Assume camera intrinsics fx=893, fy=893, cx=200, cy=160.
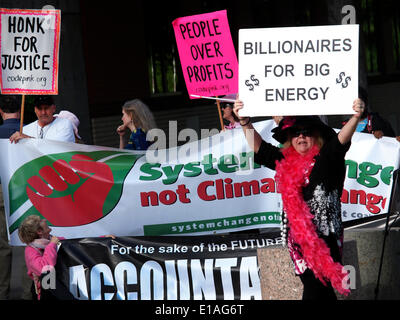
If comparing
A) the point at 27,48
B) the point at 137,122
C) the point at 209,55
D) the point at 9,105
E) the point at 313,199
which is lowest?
the point at 313,199

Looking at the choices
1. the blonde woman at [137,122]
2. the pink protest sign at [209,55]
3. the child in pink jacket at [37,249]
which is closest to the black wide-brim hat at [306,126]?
the child in pink jacket at [37,249]

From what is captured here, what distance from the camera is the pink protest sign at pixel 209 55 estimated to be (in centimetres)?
846

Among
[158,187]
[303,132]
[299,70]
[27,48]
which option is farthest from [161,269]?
[27,48]

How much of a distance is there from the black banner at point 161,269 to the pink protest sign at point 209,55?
1.80 meters

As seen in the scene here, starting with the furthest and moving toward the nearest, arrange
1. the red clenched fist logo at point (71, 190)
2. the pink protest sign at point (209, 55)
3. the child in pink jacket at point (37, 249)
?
the pink protest sign at point (209, 55) < the red clenched fist logo at point (71, 190) < the child in pink jacket at point (37, 249)

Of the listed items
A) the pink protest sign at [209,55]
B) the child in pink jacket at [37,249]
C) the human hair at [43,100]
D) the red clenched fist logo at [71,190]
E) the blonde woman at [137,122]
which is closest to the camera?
the child in pink jacket at [37,249]

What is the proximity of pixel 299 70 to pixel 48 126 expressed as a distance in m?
3.31

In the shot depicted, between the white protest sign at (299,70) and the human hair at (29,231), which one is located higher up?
the white protest sign at (299,70)

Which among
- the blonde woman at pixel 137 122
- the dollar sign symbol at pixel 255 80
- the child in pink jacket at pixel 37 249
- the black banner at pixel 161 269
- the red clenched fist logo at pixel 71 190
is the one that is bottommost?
the black banner at pixel 161 269

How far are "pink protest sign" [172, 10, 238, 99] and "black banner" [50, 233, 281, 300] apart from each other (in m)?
1.80

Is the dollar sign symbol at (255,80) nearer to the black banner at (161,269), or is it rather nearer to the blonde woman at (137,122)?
the black banner at (161,269)

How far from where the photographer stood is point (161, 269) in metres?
7.21

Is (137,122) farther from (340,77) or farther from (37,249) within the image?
(340,77)
